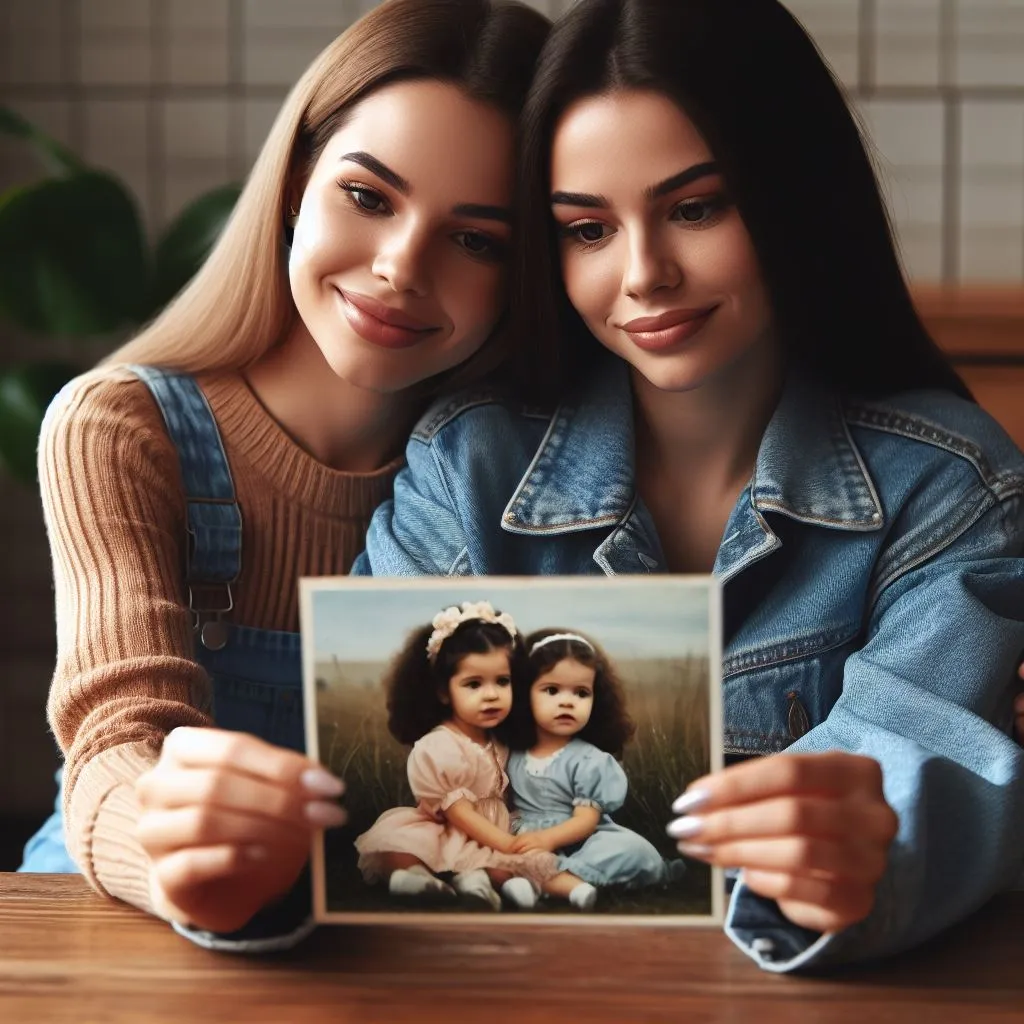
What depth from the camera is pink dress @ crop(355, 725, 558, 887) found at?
2.23 feet

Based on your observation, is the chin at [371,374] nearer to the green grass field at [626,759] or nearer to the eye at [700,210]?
the eye at [700,210]

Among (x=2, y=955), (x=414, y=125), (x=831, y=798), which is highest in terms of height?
(x=414, y=125)

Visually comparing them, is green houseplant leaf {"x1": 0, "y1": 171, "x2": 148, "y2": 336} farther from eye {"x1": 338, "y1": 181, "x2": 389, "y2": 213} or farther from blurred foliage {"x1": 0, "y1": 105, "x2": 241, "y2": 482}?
eye {"x1": 338, "y1": 181, "x2": 389, "y2": 213}

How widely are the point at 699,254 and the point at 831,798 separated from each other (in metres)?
0.42

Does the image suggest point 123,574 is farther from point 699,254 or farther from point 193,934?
point 699,254

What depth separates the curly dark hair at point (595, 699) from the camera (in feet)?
2.23

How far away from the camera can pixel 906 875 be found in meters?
0.70

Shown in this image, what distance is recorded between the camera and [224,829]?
2.22 feet

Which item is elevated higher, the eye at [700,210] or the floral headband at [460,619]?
the eye at [700,210]

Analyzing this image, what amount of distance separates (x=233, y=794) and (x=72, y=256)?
1328 mm

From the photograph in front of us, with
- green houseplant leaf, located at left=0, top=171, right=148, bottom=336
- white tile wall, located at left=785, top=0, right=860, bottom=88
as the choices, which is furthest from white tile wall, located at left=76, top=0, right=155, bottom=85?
white tile wall, located at left=785, top=0, right=860, bottom=88

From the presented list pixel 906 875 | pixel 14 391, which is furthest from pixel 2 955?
pixel 14 391

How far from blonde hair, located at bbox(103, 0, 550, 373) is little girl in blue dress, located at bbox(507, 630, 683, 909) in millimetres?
478

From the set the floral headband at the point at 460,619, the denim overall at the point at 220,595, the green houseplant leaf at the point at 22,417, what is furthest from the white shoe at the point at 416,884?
the green houseplant leaf at the point at 22,417
